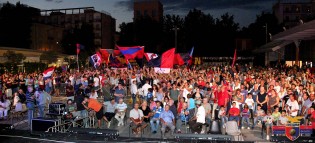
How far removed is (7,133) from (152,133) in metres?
5.32

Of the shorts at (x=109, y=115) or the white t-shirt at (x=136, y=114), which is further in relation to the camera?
the shorts at (x=109, y=115)

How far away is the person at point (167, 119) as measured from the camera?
43.2ft

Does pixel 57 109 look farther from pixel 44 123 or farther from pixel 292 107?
pixel 292 107

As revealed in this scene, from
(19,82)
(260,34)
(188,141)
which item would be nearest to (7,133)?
(188,141)

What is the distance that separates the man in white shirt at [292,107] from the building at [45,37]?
64.4 meters

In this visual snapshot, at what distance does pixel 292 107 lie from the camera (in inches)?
557

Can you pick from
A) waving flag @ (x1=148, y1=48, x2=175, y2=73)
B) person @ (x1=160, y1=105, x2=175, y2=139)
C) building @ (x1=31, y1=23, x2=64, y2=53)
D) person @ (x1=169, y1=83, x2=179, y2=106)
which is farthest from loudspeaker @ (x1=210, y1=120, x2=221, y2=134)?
building @ (x1=31, y1=23, x2=64, y2=53)

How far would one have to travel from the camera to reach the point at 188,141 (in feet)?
35.5

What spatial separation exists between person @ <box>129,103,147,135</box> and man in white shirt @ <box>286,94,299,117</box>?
5.70m

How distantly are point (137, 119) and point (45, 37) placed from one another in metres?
66.0

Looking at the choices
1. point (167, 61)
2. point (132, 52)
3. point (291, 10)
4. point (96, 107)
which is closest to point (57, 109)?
point (96, 107)

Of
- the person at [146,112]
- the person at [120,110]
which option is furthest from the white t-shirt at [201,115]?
the person at [120,110]

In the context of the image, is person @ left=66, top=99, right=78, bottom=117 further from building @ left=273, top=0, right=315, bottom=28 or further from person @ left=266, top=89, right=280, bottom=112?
building @ left=273, top=0, right=315, bottom=28

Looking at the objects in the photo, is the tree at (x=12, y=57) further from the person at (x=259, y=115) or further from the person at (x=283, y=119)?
the person at (x=283, y=119)
